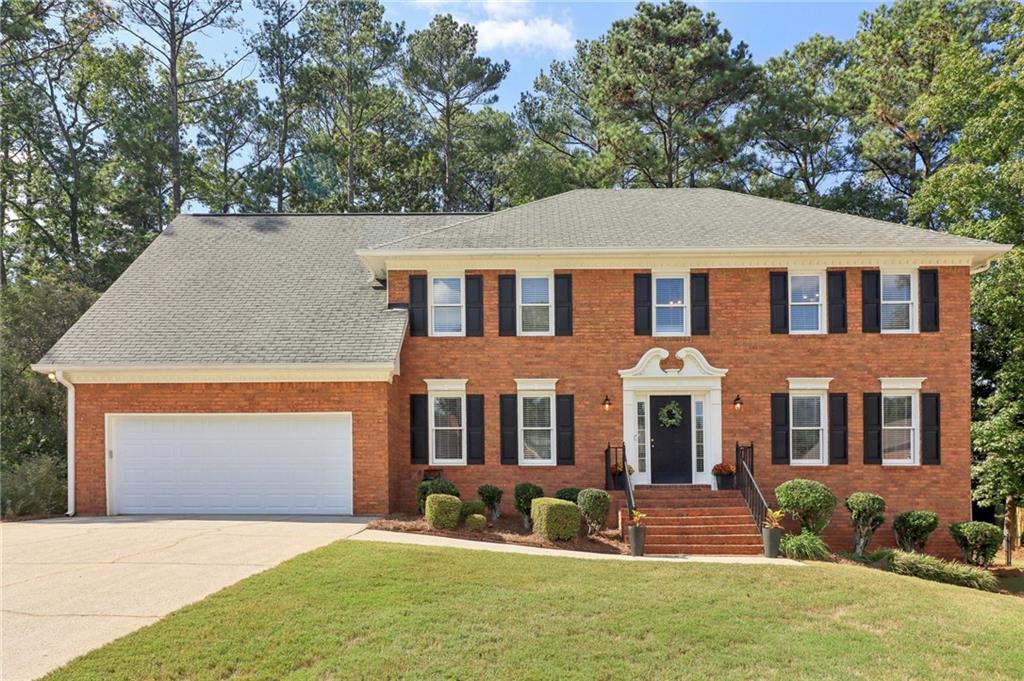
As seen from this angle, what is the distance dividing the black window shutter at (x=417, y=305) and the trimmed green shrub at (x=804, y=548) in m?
8.81

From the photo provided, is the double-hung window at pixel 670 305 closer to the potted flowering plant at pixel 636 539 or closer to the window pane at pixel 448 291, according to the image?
the window pane at pixel 448 291

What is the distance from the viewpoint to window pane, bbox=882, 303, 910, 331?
50.8 ft

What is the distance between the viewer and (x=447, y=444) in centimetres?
1584

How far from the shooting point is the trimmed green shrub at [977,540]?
46.2 feet

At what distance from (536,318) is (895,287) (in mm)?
8211

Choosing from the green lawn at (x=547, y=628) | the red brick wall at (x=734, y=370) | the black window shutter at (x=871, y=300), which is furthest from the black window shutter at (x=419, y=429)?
the black window shutter at (x=871, y=300)

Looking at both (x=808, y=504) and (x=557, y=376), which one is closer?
(x=808, y=504)

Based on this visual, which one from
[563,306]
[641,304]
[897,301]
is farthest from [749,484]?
[563,306]

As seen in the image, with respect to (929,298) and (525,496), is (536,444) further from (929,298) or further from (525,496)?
(929,298)

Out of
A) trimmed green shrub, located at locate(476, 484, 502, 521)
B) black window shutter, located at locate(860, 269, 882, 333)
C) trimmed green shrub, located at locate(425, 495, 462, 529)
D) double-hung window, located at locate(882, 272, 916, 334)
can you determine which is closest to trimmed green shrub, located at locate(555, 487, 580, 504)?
trimmed green shrub, located at locate(476, 484, 502, 521)

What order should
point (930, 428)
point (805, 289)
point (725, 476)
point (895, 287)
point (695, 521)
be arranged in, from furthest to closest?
point (805, 289)
point (895, 287)
point (930, 428)
point (725, 476)
point (695, 521)

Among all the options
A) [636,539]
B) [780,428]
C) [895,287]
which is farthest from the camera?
[895,287]

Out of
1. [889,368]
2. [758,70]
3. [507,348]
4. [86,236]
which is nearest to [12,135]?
[86,236]

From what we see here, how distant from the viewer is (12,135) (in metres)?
28.0
